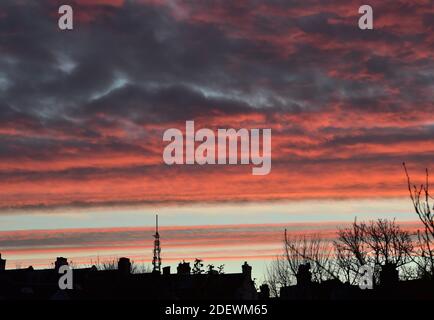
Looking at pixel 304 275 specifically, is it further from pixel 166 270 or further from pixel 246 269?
pixel 166 270

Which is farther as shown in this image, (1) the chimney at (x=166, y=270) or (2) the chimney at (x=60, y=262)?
(2) the chimney at (x=60, y=262)

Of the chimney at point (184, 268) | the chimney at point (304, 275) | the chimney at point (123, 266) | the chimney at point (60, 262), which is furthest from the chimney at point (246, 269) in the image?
the chimney at point (60, 262)

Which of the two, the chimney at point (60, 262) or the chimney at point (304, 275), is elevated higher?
the chimney at point (60, 262)

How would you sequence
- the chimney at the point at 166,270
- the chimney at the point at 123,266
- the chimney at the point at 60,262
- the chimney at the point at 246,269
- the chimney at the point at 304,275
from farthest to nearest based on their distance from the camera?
the chimney at the point at 60,262 < the chimney at the point at 246,269 < the chimney at the point at 166,270 < the chimney at the point at 304,275 < the chimney at the point at 123,266

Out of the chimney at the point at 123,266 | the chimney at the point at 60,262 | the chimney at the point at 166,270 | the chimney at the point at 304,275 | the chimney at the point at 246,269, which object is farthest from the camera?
the chimney at the point at 60,262

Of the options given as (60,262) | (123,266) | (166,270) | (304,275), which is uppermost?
(60,262)

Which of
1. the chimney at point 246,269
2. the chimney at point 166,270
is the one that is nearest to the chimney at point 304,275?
the chimney at point 246,269

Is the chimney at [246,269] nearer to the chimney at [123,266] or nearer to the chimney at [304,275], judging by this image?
the chimney at [304,275]

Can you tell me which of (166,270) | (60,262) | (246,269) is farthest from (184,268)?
(60,262)

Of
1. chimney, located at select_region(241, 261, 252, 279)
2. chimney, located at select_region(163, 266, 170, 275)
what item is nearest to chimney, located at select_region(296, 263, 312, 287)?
chimney, located at select_region(241, 261, 252, 279)

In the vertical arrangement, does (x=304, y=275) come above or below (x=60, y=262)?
below
